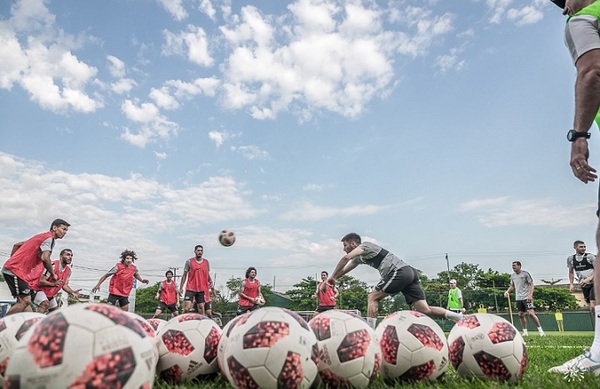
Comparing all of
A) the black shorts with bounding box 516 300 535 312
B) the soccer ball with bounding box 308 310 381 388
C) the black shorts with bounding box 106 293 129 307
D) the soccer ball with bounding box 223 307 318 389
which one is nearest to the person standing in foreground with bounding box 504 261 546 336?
the black shorts with bounding box 516 300 535 312

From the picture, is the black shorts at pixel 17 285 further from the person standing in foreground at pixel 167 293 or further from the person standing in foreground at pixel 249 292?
the person standing in foreground at pixel 167 293

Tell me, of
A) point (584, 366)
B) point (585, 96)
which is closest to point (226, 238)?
point (584, 366)

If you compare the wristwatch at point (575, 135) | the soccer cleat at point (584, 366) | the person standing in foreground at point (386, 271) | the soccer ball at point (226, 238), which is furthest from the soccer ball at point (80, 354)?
the soccer ball at point (226, 238)

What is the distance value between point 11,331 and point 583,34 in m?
4.90

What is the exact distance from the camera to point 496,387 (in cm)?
298

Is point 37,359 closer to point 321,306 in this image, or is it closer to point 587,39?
point 587,39

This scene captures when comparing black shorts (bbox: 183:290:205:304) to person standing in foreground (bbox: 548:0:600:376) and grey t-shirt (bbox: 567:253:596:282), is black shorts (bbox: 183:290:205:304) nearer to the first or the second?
grey t-shirt (bbox: 567:253:596:282)

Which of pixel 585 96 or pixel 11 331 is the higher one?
pixel 585 96

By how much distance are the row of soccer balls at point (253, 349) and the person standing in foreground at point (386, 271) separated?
12.4 feet

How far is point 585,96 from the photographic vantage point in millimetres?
3168

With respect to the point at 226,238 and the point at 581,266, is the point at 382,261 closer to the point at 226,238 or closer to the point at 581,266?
the point at 226,238

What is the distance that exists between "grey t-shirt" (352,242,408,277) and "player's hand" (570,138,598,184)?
4808mm

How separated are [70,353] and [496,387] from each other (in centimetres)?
267

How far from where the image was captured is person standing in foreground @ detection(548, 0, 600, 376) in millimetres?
3141
